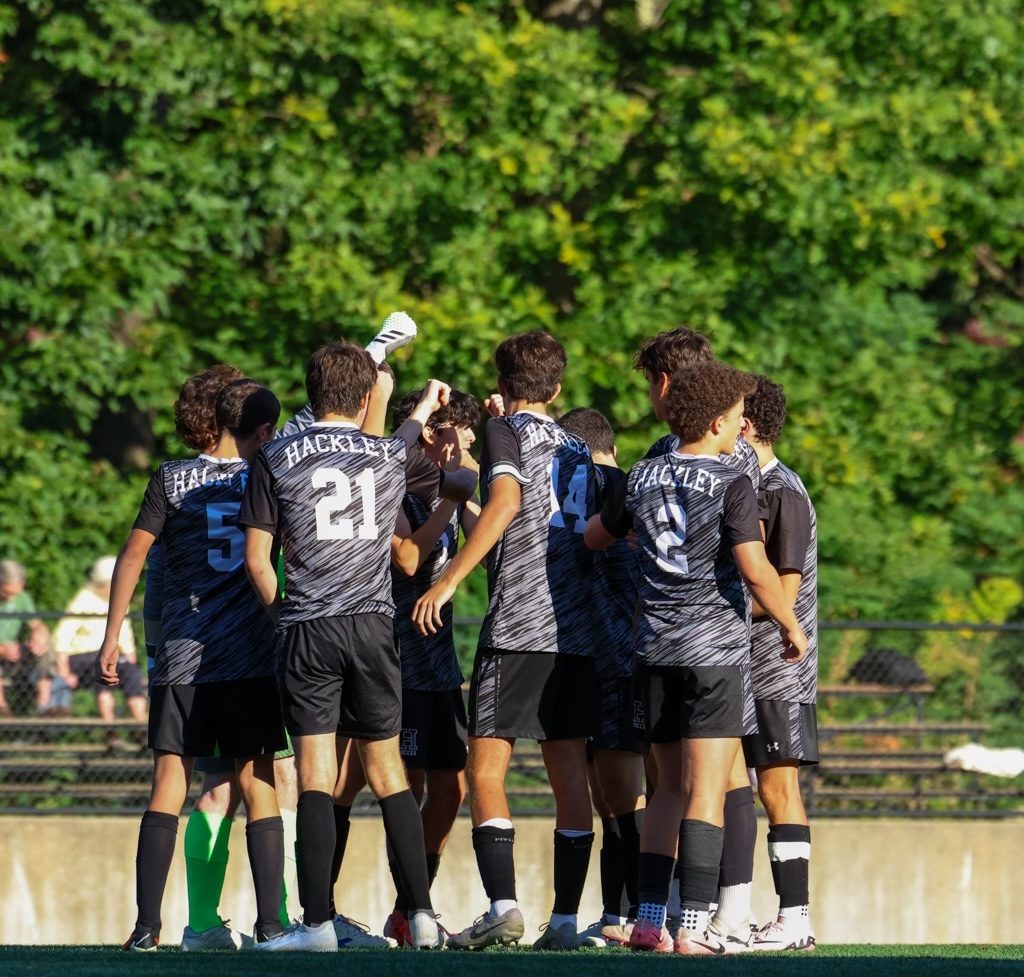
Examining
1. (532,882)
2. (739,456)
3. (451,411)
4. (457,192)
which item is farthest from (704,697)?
(457,192)

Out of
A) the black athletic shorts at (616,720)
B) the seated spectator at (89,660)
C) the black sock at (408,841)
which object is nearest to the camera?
the black sock at (408,841)

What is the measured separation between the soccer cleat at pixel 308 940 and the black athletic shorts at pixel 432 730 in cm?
92

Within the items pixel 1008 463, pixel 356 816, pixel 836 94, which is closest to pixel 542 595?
pixel 356 816

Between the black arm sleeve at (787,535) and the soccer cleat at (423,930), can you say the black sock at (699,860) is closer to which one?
the soccer cleat at (423,930)

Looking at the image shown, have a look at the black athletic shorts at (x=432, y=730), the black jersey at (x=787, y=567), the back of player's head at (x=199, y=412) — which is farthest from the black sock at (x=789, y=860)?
the back of player's head at (x=199, y=412)

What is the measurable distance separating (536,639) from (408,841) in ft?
2.61

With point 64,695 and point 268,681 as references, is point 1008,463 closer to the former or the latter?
point 64,695

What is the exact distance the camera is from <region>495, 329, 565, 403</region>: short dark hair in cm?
696

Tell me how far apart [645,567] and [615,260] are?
7593 mm

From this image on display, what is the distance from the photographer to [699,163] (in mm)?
13719

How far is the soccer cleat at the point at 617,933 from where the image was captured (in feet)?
22.5

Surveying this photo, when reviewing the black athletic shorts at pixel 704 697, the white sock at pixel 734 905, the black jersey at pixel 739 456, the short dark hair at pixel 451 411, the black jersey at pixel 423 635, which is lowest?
the white sock at pixel 734 905

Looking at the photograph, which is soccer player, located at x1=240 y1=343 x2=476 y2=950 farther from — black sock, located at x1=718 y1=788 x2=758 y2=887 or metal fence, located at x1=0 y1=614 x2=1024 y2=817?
metal fence, located at x1=0 y1=614 x2=1024 y2=817

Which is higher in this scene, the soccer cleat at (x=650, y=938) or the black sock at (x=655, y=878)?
the black sock at (x=655, y=878)
